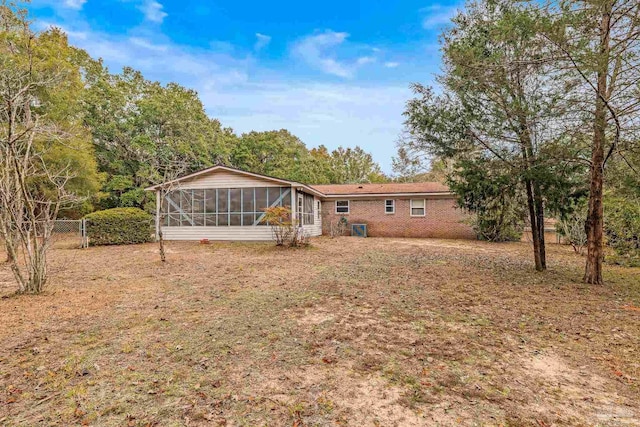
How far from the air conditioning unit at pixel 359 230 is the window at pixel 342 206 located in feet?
3.46

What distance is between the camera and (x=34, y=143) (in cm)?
1287

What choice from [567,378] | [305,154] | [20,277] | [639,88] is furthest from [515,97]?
[305,154]

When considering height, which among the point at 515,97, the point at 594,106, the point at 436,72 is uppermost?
the point at 436,72

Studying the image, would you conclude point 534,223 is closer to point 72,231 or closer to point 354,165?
point 72,231

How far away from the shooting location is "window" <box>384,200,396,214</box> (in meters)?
18.7

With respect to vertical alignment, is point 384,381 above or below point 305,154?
below

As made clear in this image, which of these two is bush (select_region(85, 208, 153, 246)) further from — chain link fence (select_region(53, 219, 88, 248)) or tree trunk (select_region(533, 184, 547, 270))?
tree trunk (select_region(533, 184, 547, 270))

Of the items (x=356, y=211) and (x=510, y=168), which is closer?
(x=510, y=168)

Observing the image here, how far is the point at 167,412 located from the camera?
242cm

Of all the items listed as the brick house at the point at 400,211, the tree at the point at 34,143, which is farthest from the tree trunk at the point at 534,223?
the tree at the point at 34,143

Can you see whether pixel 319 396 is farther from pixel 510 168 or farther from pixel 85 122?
pixel 85 122

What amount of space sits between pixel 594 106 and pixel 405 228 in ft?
43.7

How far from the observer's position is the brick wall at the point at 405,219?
1783 centimetres

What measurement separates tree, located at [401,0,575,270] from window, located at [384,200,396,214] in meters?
10.4
